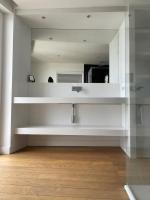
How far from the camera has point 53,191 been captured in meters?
1.65

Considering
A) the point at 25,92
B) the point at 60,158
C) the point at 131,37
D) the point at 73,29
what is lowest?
the point at 60,158

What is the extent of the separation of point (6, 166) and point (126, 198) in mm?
1319

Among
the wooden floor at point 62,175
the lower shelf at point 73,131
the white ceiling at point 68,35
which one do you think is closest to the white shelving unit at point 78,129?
the lower shelf at point 73,131

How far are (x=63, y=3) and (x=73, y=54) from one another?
780mm

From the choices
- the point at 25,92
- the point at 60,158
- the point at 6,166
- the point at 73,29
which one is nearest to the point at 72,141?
the point at 60,158

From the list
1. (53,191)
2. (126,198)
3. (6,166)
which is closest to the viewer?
(126,198)

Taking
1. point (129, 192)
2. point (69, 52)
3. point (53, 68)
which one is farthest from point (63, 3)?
point (129, 192)

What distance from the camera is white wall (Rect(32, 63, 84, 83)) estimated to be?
3425 millimetres

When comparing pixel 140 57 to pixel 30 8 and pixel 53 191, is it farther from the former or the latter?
pixel 30 8

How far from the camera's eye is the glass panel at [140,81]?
1866 millimetres

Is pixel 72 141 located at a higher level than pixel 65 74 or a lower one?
lower

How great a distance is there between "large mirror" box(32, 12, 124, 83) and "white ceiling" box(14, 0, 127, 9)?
459 millimetres

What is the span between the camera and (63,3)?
2910 millimetres

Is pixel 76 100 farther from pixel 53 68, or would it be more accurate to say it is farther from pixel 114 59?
pixel 114 59
